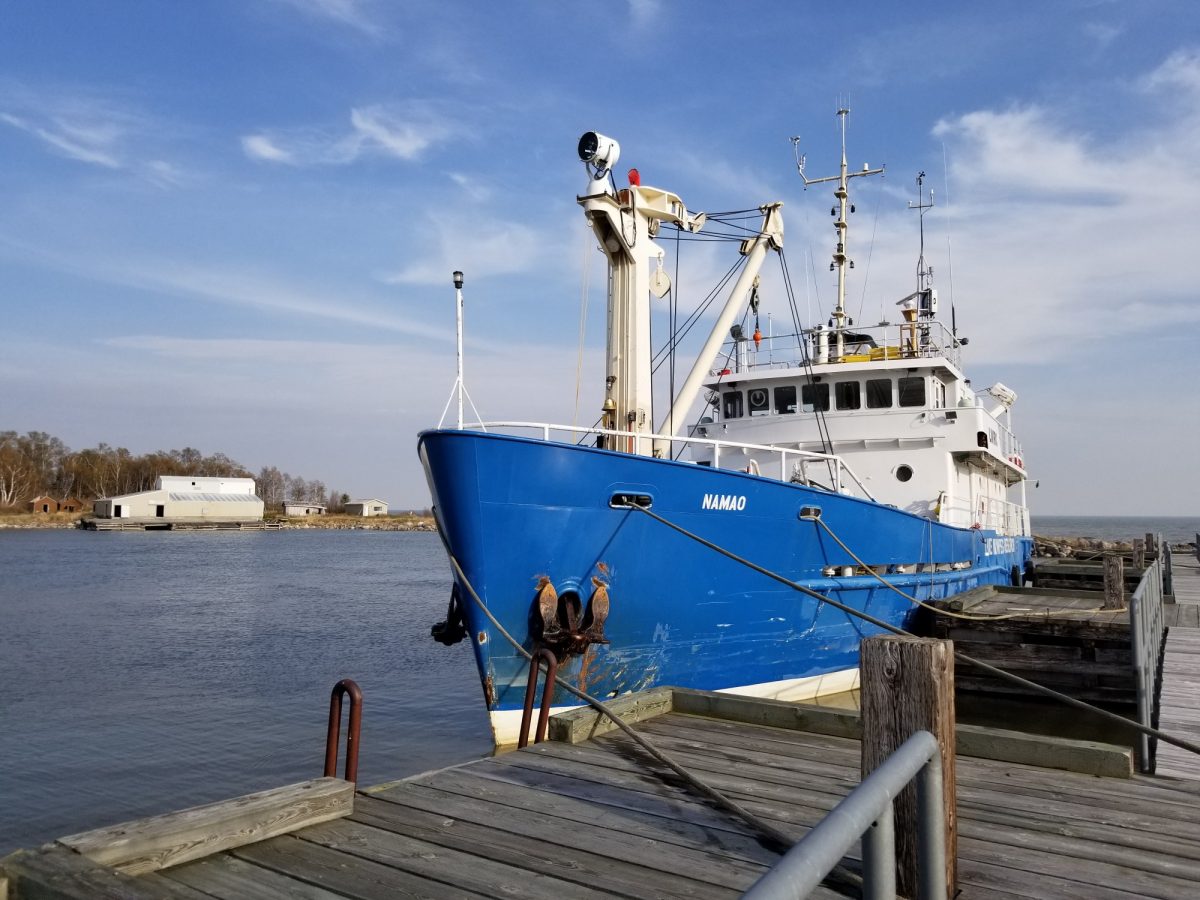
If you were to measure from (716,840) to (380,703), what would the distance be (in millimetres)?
11791

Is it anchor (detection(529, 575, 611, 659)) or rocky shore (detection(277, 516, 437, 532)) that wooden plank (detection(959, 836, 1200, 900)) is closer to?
anchor (detection(529, 575, 611, 659))

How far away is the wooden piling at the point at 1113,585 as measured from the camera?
43.7 feet

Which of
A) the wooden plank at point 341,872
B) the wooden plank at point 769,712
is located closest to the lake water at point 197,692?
the wooden plank at point 769,712

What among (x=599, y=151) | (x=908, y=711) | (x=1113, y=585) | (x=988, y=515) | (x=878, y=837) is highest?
(x=599, y=151)

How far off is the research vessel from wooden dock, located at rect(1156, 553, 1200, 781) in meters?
2.71

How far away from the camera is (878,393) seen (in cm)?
1498

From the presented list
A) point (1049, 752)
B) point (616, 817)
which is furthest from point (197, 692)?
point (1049, 752)

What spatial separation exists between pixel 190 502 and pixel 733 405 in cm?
8682

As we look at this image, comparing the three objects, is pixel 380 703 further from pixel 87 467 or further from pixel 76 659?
pixel 87 467

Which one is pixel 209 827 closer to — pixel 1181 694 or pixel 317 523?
pixel 1181 694

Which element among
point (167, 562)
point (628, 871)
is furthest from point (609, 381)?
point (167, 562)

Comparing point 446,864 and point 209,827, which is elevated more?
point 209,827

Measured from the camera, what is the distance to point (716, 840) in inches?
145

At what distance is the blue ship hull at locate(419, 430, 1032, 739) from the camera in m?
7.90
